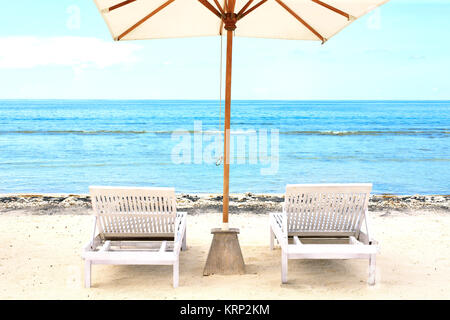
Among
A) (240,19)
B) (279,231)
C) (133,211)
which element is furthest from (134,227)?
(240,19)

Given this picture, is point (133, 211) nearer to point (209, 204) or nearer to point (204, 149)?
point (209, 204)

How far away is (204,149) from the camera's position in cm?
2091

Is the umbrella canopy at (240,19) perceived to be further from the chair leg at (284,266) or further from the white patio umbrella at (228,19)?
the chair leg at (284,266)

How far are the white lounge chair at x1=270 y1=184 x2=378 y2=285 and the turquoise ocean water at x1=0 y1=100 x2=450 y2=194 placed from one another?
2490 millimetres

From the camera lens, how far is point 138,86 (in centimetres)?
5078

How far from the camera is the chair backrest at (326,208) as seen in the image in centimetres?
380

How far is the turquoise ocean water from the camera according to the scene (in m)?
11.5

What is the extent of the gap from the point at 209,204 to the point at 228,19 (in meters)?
3.94

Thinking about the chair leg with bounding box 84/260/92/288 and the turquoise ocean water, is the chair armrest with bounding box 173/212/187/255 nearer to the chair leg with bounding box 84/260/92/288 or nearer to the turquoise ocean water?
the chair leg with bounding box 84/260/92/288

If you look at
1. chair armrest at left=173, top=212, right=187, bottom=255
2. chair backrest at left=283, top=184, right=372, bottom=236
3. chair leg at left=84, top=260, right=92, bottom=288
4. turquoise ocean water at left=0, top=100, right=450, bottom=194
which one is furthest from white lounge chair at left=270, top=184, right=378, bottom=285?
turquoise ocean water at left=0, top=100, right=450, bottom=194

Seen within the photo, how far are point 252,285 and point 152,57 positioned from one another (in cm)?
5051

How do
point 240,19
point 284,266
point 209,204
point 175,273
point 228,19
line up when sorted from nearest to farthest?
point 175,273
point 284,266
point 228,19
point 240,19
point 209,204

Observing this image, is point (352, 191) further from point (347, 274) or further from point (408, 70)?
point (408, 70)

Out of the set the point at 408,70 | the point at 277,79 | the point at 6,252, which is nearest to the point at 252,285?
the point at 6,252
